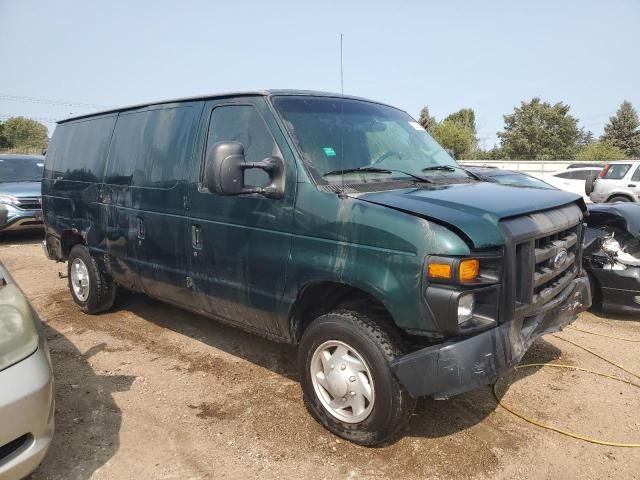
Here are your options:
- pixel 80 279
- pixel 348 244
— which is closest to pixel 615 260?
pixel 348 244

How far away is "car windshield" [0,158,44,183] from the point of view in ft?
36.3

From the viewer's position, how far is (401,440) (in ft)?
10.5

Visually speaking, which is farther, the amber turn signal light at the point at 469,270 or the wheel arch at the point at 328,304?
the wheel arch at the point at 328,304

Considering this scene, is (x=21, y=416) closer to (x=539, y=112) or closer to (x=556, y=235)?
(x=556, y=235)

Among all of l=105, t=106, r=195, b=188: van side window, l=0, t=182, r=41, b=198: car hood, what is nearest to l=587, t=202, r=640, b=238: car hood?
l=105, t=106, r=195, b=188: van side window

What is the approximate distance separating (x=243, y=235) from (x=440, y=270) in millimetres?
1478

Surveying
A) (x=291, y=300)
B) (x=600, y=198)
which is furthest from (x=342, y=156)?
(x=600, y=198)

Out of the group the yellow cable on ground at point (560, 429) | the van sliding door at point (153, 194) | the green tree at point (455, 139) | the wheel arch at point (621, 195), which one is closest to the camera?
the yellow cable on ground at point (560, 429)

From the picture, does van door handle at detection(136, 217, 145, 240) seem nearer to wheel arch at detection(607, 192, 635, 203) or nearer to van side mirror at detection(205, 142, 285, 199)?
van side mirror at detection(205, 142, 285, 199)

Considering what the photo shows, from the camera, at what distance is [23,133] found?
169ft

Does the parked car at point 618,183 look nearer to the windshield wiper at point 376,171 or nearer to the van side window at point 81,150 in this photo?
the windshield wiper at point 376,171

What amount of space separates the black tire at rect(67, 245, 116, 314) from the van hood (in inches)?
137

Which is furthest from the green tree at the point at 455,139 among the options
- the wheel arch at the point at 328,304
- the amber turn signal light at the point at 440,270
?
the amber turn signal light at the point at 440,270

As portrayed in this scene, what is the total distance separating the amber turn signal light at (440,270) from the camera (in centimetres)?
262
